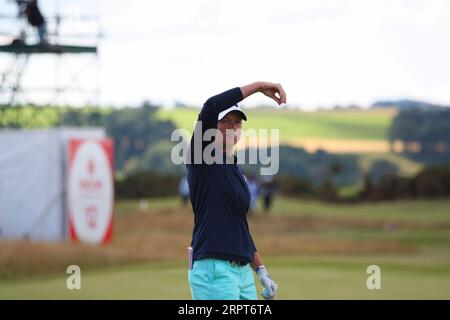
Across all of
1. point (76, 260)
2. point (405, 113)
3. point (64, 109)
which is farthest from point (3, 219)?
point (405, 113)

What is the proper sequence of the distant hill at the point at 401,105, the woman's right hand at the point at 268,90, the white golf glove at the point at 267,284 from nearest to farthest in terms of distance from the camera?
the woman's right hand at the point at 268,90 < the white golf glove at the point at 267,284 < the distant hill at the point at 401,105

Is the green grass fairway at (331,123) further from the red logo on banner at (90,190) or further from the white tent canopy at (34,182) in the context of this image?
the white tent canopy at (34,182)

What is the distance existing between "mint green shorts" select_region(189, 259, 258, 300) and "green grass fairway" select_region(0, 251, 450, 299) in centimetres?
820

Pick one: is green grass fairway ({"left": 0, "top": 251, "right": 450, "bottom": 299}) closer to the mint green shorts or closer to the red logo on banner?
the red logo on banner

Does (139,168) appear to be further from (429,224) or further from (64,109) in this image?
(64,109)

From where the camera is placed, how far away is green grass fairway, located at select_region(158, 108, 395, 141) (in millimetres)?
81500

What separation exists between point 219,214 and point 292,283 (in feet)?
37.6

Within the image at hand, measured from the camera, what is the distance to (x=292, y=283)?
805 inches

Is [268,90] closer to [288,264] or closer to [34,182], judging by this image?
[288,264]

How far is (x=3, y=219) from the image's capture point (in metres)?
29.5

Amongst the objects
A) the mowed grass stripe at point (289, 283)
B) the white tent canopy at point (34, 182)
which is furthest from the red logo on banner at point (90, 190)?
the mowed grass stripe at point (289, 283)

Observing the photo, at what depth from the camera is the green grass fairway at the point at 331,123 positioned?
81500mm

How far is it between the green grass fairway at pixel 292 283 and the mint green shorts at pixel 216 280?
26.9 feet

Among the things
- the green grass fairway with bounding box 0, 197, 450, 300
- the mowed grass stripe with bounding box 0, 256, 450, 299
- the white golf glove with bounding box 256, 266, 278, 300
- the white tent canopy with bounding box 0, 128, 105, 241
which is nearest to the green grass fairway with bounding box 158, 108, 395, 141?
the green grass fairway with bounding box 0, 197, 450, 300
